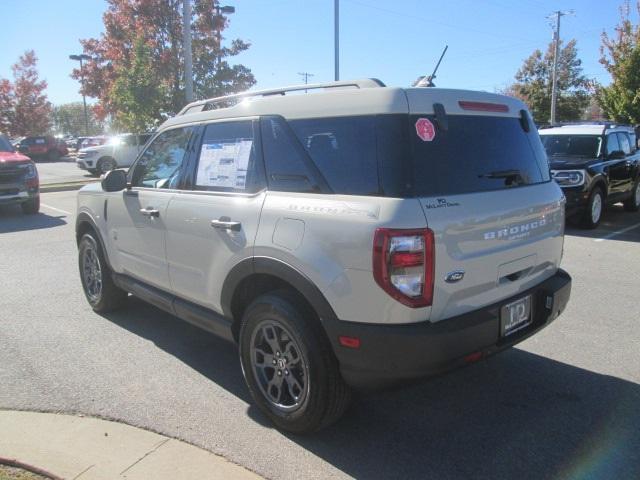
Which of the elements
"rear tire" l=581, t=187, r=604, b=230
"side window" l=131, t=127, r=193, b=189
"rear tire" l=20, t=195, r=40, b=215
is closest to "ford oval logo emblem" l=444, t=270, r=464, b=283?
"side window" l=131, t=127, r=193, b=189

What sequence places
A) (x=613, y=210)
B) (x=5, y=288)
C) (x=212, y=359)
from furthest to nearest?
(x=613, y=210) < (x=5, y=288) < (x=212, y=359)

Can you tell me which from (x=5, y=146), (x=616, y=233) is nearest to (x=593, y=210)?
(x=616, y=233)

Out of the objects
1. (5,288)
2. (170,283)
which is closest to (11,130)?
(5,288)

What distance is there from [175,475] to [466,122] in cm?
241

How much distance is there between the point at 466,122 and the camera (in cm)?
294

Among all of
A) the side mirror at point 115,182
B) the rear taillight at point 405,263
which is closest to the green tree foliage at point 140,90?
the side mirror at point 115,182

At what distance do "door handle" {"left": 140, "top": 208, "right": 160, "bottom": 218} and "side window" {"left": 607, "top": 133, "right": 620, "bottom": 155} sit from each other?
8.84m

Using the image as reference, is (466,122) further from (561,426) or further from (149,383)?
(149,383)

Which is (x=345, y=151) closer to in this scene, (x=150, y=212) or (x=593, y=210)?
(x=150, y=212)

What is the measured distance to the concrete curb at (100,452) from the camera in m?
2.73

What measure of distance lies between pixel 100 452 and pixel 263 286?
127 centimetres

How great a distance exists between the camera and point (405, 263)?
8.14 feet

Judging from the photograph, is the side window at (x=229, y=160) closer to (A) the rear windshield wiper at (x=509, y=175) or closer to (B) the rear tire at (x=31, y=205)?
(A) the rear windshield wiper at (x=509, y=175)

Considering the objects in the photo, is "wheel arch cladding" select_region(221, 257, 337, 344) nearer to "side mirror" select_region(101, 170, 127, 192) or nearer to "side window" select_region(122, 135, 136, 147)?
"side mirror" select_region(101, 170, 127, 192)
